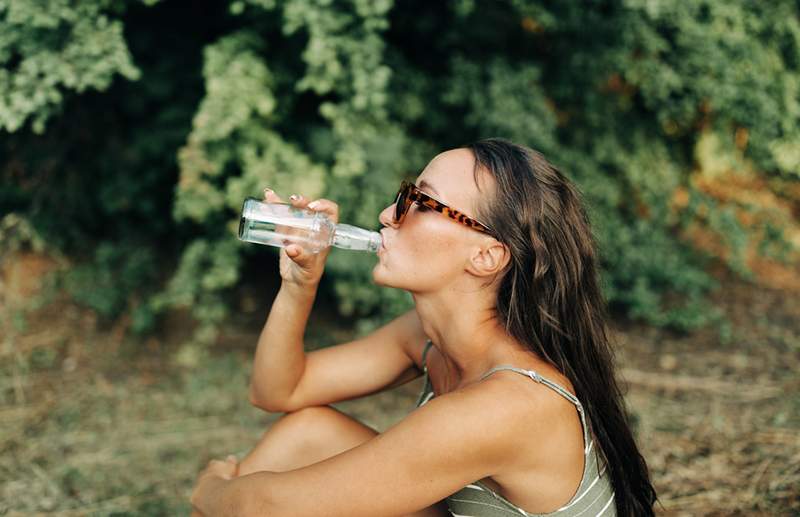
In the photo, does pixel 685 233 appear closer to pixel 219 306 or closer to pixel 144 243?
pixel 219 306

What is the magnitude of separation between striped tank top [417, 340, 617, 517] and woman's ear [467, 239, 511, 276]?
280 millimetres

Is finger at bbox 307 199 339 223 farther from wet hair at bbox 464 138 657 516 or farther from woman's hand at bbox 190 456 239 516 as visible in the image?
woman's hand at bbox 190 456 239 516

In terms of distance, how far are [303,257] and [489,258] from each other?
1.95 feet

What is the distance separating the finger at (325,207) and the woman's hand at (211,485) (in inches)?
33.9

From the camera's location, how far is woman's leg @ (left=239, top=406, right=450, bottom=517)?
2375 millimetres

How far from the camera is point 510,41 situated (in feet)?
15.3

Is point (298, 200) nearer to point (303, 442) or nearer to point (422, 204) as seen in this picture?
point (422, 204)

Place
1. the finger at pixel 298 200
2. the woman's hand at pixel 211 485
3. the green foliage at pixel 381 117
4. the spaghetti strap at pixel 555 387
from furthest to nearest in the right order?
1. the green foliage at pixel 381 117
2. the finger at pixel 298 200
3. the woman's hand at pixel 211 485
4. the spaghetti strap at pixel 555 387

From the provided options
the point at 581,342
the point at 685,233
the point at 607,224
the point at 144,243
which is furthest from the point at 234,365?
the point at 685,233

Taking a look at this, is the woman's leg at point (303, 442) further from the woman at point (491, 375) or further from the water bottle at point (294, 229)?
the water bottle at point (294, 229)

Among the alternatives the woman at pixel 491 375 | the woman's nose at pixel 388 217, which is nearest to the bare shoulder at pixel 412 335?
the woman at pixel 491 375

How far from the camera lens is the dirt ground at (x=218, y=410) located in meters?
3.07

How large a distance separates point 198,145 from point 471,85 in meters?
1.64

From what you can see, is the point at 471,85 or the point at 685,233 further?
the point at 685,233
